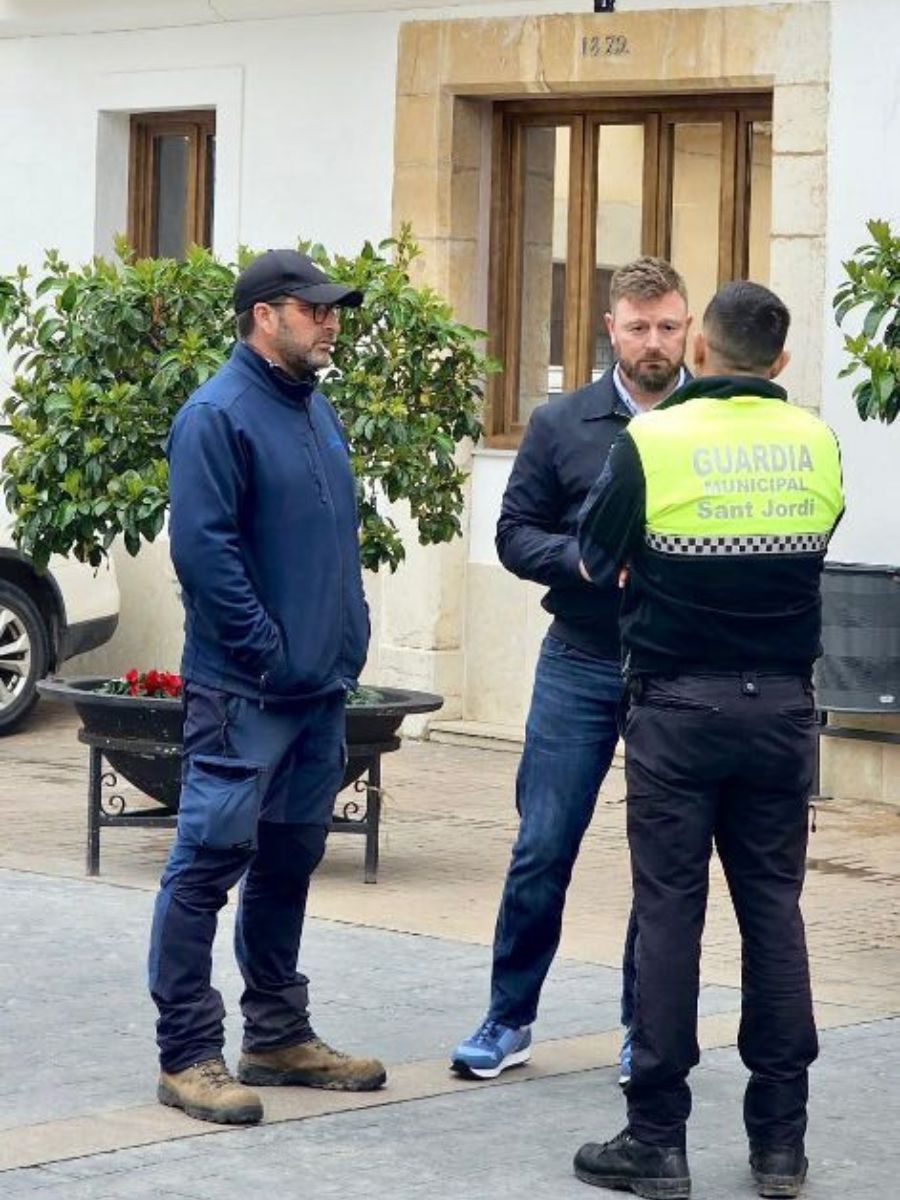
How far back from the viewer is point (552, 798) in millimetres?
7184

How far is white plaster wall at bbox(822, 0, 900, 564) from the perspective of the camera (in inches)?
498

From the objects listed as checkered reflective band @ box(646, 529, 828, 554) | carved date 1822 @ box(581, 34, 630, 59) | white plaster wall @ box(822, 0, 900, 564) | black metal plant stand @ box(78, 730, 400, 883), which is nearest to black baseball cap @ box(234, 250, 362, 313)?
checkered reflective band @ box(646, 529, 828, 554)

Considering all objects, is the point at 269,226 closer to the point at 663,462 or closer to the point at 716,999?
the point at 716,999

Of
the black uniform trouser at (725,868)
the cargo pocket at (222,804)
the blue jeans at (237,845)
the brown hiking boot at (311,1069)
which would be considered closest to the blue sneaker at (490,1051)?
the brown hiking boot at (311,1069)

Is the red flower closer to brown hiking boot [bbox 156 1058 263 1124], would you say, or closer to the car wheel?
brown hiking boot [bbox 156 1058 263 1124]

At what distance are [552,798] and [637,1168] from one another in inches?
46.2

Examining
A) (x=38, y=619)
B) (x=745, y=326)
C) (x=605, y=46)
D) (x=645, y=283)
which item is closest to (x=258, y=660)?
(x=645, y=283)

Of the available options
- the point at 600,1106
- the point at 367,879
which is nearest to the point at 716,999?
the point at 600,1106

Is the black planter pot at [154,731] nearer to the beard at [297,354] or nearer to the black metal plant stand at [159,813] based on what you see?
the black metal plant stand at [159,813]

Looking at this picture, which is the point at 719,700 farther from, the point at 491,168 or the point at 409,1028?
the point at 491,168

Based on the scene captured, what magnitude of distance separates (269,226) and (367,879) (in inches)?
223

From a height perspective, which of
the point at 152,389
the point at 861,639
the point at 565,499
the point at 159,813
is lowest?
the point at 159,813

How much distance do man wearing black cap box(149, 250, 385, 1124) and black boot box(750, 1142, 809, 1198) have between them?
44.5 inches

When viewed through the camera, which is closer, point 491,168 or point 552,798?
point 552,798
